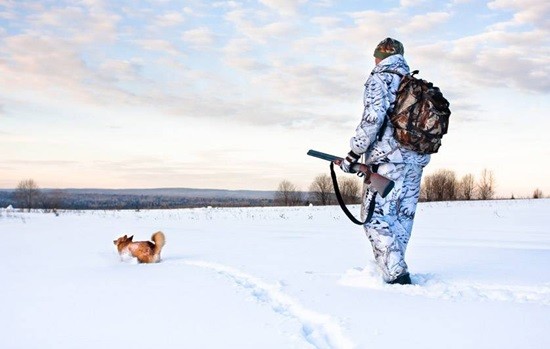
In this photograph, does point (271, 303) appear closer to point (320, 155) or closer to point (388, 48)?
point (320, 155)

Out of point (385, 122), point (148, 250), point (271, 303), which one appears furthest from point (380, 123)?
point (148, 250)

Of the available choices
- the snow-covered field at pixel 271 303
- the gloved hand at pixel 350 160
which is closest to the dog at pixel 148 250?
the snow-covered field at pixel 271 303

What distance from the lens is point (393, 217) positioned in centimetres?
491

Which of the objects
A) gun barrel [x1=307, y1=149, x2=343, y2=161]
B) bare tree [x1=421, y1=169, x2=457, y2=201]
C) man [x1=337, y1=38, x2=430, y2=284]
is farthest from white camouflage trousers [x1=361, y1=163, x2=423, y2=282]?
bare tree [x1=421, y1=169, x2=457, y2=201]

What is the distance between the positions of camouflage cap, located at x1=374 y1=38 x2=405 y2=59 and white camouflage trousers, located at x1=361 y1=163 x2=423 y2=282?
1059 mm

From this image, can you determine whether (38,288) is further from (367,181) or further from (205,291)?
(367,181)

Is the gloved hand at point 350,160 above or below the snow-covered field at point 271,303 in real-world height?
above

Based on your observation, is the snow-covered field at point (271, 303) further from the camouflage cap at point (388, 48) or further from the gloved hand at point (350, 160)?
the camouflage cap at point (388, 48)

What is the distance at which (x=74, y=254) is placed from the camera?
747cm

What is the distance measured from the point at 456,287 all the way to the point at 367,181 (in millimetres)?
1227

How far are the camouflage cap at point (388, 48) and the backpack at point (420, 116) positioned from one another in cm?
41

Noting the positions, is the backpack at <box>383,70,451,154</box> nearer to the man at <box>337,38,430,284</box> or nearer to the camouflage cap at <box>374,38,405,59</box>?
the man at <box>337,38,430,284</box>

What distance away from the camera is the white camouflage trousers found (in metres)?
4.77

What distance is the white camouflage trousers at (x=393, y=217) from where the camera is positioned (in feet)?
15.6
